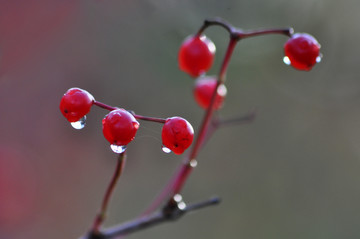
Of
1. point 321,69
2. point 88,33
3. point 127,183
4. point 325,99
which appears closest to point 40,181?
point 127,183

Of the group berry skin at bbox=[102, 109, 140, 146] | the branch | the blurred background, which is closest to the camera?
berry skin at bbox=[102, 109, 140, 146]

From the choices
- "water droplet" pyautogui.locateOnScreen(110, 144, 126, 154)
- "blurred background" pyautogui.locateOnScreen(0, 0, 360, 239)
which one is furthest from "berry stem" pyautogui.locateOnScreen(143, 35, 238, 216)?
"blurred background" pyautogui.locateOnScreen(0, 0, 360, 239)

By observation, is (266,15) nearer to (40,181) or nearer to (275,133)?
(275,133)

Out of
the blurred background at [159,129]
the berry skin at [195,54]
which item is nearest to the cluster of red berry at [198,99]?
the berry skin at [195,54]

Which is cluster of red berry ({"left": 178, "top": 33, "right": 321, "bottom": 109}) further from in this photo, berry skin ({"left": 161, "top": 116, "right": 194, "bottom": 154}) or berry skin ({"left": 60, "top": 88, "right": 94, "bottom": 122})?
berry skin ({"left": 60, "top": 88, "right": 94, "bottom": 122})

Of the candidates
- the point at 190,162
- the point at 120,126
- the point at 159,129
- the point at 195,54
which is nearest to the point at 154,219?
the point at 190,162

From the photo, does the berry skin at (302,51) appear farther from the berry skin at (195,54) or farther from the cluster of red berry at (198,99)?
the berry skin at (195,54)
